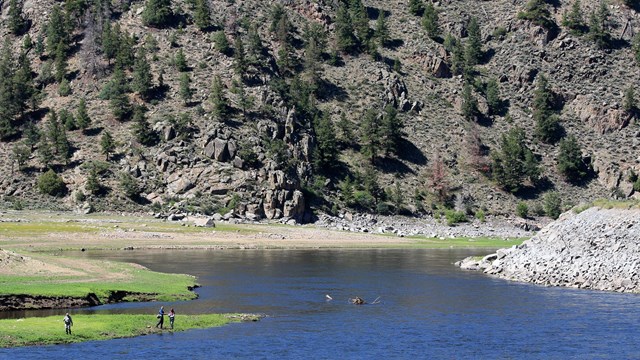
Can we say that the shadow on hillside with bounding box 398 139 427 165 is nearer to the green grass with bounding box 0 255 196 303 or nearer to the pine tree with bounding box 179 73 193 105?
the pine tree with bounding box 179 73 193 105

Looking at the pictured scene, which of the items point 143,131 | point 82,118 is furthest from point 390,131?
point 82,118

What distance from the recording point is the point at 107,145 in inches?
6752

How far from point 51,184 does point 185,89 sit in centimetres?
3511

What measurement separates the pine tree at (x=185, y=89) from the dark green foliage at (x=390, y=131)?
41347 millimetres

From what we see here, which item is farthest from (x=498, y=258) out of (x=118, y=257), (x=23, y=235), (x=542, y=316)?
(x=23, y=235)

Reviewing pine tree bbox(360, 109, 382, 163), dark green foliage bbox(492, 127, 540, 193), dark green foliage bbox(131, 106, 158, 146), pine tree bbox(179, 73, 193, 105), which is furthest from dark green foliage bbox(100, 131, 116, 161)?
dark green foliage bbox(492, 127, 540, 193)

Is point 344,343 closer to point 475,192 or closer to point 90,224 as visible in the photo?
point 90,224

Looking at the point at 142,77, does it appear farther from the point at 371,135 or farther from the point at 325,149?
the point at 371,135

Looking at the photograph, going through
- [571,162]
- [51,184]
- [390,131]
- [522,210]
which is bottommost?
[522,210]

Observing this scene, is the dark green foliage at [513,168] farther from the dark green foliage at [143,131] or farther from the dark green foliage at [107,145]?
the dark green foliage at [107,145]

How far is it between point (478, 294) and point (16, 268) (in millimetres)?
43771

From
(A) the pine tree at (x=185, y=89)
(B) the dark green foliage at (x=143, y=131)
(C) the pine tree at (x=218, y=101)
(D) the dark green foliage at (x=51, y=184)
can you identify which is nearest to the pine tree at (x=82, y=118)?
(B) the dark green foliage at (x=143, y=131)

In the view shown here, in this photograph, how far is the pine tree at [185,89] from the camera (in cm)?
18562

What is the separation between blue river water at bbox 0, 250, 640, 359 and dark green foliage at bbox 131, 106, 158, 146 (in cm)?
6790
